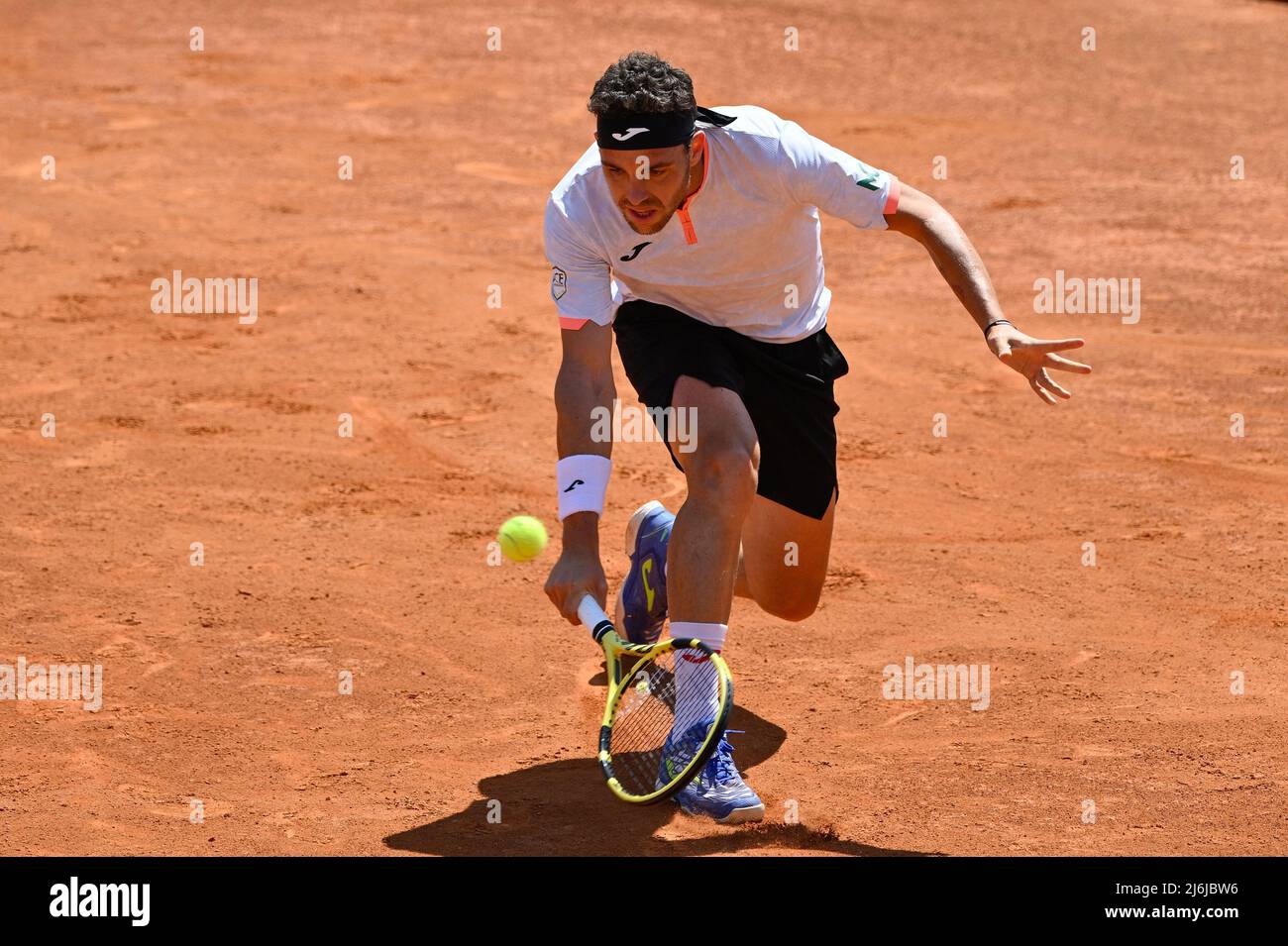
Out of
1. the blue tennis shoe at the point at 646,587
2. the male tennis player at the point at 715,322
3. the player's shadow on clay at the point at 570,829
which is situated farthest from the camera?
the blue tennis shoe at the point at 646,587

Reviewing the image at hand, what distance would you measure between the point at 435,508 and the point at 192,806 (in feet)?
8.59

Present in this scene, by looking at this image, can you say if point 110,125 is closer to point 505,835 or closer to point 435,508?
point 435,508

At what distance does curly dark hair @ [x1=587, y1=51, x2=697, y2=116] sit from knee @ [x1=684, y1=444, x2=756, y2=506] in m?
0.94

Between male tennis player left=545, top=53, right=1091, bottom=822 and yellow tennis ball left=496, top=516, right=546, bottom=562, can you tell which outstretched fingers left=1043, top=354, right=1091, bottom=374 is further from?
yellow tennis ball left=496, top=516, right=546, bottom=562

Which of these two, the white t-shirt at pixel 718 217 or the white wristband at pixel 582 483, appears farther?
the white t-shirt at pixel 718 217

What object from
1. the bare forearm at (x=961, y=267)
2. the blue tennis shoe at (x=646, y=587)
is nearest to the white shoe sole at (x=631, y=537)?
the blue tennis shoe at (x=646, y=587)

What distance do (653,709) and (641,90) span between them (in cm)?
166

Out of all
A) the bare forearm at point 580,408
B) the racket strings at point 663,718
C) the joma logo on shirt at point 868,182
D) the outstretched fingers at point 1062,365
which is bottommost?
the racket strings at point 663,718

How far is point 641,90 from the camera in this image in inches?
178

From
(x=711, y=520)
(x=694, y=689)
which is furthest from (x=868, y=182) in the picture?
(x=694, y=689)

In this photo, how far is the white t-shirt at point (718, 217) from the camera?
189 inches

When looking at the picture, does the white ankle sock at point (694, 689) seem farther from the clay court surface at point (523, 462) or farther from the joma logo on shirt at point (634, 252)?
the joma logo on shirt at point (634, 252)

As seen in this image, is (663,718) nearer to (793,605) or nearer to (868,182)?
(793,605)

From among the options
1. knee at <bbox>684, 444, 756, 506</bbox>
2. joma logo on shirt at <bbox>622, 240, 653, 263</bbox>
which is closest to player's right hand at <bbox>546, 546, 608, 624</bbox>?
knee at <bbox>684, 444, 756, 506</bbox>
